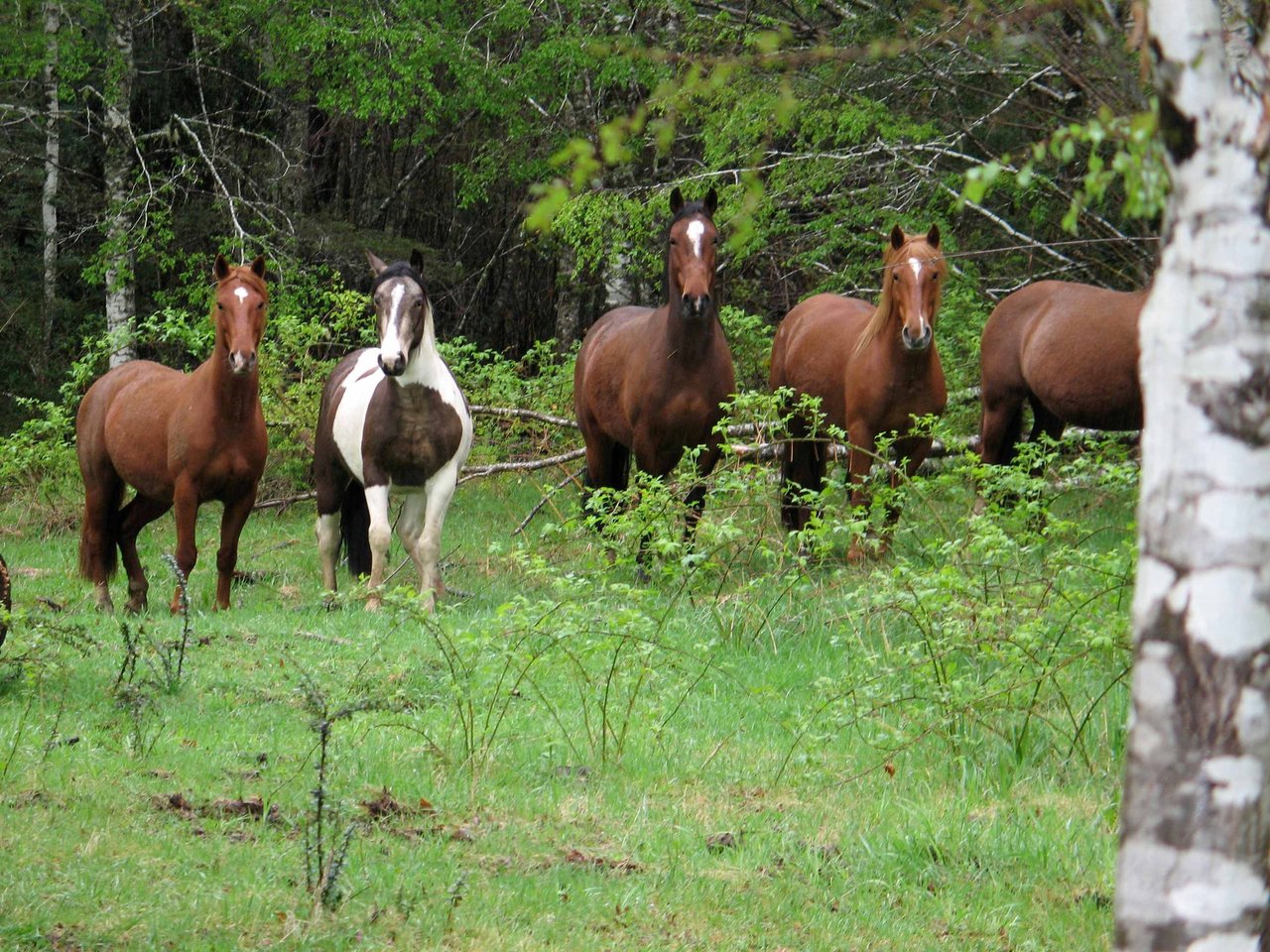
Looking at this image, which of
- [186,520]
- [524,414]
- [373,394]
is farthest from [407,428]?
[524,414]

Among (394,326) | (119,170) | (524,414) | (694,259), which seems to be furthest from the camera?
(119,170)

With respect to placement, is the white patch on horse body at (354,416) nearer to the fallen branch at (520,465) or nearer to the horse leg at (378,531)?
the horse leg at (378,531)

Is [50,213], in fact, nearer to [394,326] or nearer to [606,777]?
[394,326]

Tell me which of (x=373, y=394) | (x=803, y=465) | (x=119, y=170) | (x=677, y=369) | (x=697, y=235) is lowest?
(x=803, y=465)

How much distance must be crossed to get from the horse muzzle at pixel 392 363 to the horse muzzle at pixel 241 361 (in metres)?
0.84

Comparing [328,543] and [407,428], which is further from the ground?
[407,428]

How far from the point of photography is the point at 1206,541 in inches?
84.4

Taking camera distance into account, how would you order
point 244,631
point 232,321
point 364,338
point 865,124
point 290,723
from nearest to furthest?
point 290,723 < point 244,631 < point 232,321 < point 865,124 < point 364,338

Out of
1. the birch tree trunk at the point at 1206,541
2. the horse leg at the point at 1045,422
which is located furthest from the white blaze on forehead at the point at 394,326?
the birch tree trunk at the point at 1206,541

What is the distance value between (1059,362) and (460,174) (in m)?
8.97

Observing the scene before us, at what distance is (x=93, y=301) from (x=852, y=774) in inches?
710

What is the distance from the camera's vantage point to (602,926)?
394 cm

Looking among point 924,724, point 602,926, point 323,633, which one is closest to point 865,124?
point 323,633

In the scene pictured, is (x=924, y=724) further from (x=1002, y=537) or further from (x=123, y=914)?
(x=123, y=914)
